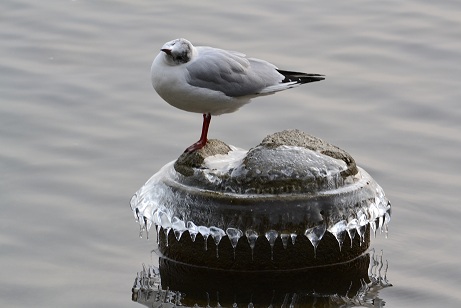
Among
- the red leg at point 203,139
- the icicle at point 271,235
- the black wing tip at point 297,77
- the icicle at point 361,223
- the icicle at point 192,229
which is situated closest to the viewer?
the icicle at point 271,235

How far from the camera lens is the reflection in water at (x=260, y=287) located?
6.73 meters

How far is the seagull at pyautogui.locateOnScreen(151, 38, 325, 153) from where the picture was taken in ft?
22.6

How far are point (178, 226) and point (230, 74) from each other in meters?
1.02

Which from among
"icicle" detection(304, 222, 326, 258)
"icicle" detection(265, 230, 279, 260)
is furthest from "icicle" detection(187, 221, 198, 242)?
"icicle" detection(304, 222, 326, 258)

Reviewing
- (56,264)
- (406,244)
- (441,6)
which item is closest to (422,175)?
(406,244)

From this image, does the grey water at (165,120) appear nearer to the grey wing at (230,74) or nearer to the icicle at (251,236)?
the icicle at (251,236)

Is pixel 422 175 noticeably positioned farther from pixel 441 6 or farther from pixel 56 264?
pixel 441 6

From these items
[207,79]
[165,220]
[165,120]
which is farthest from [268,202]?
[165,120]

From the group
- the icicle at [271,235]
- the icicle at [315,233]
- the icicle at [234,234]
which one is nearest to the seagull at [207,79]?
the icicle at [234,234]

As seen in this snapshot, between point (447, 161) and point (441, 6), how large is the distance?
4110 millimetres

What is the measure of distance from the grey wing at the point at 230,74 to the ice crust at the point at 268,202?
440 mm

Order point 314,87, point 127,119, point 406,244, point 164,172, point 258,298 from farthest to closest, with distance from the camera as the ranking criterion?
point 314,87
point 127,119
point 406,244
point 164,172
point 258,298

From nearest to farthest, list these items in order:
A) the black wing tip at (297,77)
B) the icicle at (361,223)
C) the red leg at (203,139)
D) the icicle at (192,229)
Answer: the icicle at (192,229)
the icicle at (361,223)
the red leg at (203,139)
the black wing tip at (297,77)

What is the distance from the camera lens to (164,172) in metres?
7.20
